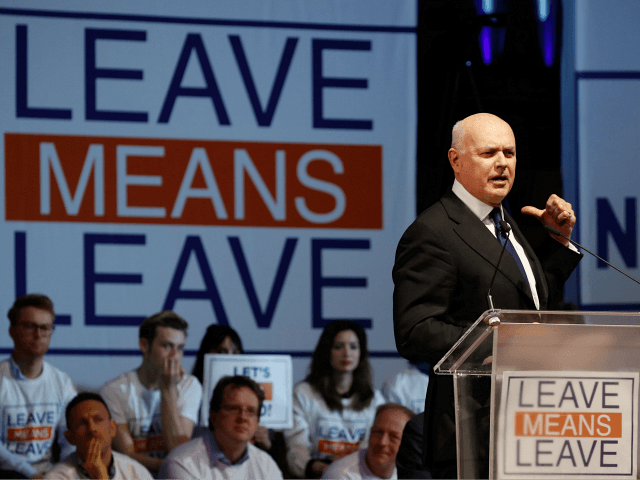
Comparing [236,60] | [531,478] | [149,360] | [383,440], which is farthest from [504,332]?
[236,60]

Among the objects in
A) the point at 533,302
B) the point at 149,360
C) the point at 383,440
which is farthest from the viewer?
the point at 149,360

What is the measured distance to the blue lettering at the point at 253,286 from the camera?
4.44 meters

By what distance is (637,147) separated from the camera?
465 cm

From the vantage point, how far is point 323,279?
14.8ft

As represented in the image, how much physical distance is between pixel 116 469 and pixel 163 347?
0.75 meters

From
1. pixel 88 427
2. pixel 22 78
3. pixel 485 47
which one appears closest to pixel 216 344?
pixel 88 427

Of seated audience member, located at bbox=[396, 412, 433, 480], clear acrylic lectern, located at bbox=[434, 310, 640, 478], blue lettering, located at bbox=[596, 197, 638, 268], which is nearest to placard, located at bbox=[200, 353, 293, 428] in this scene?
seated audience member, located at bbox=[396, 412, 433, 480]

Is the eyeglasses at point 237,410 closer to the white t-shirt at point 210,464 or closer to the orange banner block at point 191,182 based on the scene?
the white t-shirt at point 210,464

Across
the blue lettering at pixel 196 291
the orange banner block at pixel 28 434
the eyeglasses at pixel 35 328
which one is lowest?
the orange banner block at pixel 28 434

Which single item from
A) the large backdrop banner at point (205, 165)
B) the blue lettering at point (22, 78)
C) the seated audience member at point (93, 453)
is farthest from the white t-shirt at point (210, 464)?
the blue lettering at point (22, 78)

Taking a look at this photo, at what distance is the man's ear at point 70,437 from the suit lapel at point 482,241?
2.55 m

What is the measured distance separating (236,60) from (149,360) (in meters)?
1.64

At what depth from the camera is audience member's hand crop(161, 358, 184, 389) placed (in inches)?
Answer: 161

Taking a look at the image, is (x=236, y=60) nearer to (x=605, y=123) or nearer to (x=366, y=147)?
(x=366, y=147)
